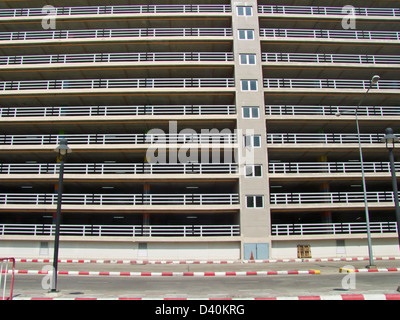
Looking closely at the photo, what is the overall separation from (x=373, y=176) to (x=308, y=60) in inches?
536

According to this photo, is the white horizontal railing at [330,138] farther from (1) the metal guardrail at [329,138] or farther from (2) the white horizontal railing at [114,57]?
(2) the white horizontal railing at [114,57]

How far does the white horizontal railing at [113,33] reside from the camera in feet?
107

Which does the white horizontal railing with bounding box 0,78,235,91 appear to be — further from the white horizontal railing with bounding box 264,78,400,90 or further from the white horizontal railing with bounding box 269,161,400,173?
the white horizontal railing with bounding box 269,161,400,173

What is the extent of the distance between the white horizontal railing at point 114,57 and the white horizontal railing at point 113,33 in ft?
6.18

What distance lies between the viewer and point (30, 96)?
104 ft

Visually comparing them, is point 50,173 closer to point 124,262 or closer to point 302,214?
point 124,262

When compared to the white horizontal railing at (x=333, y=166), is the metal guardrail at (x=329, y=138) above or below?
above

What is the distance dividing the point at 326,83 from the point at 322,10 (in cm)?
800

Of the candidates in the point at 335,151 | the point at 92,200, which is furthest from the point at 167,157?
the point at 335,151

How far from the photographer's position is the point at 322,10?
34312mm

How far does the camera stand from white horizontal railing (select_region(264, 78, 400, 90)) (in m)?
32.6

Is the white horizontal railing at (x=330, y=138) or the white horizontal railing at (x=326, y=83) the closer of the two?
the white horizontal railing at (x=330, y=138)

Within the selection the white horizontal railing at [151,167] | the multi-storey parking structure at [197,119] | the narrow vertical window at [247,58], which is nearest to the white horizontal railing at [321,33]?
the multi-storey parking structure at [197,119]

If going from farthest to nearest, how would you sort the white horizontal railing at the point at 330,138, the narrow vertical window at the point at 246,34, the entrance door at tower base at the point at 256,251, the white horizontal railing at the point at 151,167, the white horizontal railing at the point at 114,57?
1. the white horizontal railing at the point at 114,57
2. the narrow vertical window at the point at 246,34
3. the white horizontal railing at the point at 330,138
4. the white horizontal railing at the point at 151,167
5. the entrance door at tower base at the point at 256,251
